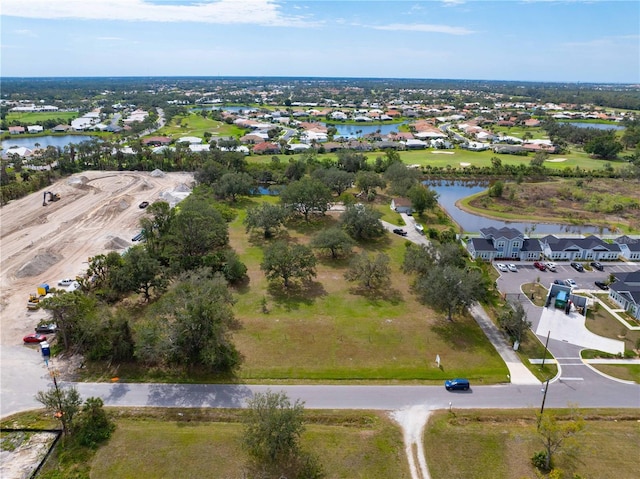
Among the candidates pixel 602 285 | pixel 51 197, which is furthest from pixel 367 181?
pixel 51 197

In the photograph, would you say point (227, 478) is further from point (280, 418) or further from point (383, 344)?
point (383, 344)

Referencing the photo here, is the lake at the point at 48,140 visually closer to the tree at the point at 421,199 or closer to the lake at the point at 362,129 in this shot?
the lake at the point at 362,129

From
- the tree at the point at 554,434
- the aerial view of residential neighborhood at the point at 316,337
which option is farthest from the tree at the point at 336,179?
the tree at the point at 554,434

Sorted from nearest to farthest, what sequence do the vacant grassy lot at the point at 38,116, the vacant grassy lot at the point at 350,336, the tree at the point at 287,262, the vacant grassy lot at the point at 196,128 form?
the vacant grassy lot at the point at 350,336, the tree at the point at 287,262, the vacant grassy lot at the point at 196,128, the vacant grassy lot at the point at 38,116

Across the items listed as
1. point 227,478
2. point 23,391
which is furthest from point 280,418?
point 23,391

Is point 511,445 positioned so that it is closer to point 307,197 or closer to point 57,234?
point 307,197

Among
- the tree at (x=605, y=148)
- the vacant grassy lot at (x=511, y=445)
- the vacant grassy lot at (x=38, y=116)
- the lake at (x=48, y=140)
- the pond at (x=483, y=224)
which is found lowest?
the vacant grassy lot at (x=511, y=445)
